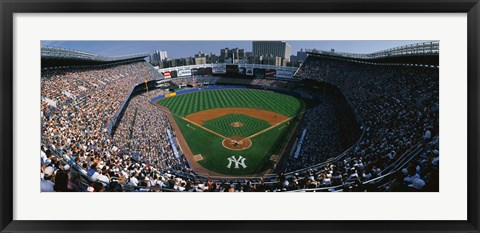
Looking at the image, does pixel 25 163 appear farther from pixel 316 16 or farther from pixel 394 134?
pixel 394 134

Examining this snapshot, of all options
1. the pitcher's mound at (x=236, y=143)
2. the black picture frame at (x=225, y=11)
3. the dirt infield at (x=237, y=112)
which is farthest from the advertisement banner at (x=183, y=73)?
the black picture frame at (x=225, y=11)

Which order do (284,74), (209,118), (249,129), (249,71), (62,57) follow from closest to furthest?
(62,57) < (249,129) < (209,118) < (284,74) < (249,71)

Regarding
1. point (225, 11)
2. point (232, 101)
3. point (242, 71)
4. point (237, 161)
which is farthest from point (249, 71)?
point (225, 11)

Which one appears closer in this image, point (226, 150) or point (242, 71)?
point (226, 150)

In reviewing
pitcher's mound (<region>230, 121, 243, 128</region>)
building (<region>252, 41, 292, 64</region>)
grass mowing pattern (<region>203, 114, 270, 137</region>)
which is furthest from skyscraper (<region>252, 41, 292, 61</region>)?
pitcher's mound (<region>230, 121, 243, 128</region>)

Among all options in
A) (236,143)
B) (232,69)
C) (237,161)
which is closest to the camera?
(237,161)

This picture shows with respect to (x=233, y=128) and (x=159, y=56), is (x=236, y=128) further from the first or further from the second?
(x=159, y=56)
